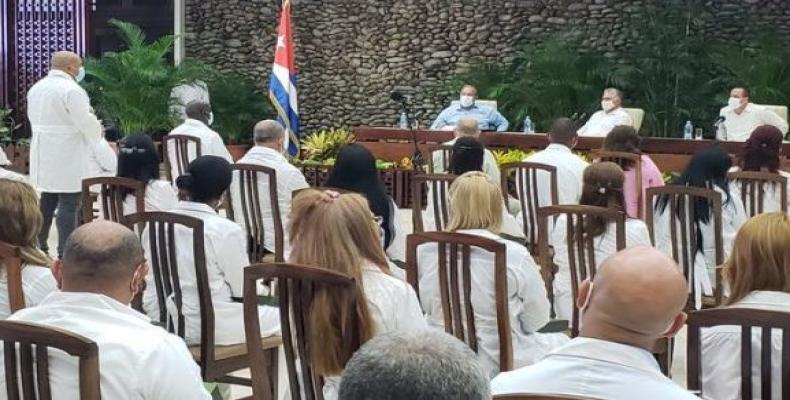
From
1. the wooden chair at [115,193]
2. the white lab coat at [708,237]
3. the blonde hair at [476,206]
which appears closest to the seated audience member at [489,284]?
the blonde hair at [476,206]

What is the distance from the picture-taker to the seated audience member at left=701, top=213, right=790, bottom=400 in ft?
8.43

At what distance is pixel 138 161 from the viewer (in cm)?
523

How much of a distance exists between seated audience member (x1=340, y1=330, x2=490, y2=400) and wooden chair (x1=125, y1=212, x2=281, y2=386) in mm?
2277

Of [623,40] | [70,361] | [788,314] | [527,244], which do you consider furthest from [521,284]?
[623,40]

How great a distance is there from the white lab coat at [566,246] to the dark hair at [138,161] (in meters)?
1.97

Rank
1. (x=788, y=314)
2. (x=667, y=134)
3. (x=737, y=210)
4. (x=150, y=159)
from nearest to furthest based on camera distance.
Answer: (x=788, y=314), (x=737, y=210), (x=150, y=159), (x=667, y=134)

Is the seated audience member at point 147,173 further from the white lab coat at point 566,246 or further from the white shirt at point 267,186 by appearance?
the white lab coat at point 566,246

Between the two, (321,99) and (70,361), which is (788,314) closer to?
(70,361)

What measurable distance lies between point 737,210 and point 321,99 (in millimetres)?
9411

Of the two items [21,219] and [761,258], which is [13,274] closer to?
[21,219]

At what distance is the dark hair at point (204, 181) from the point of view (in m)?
3.97

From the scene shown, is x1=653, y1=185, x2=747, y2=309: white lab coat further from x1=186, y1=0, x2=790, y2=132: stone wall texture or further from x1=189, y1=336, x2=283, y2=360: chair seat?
x1=186, y1=0, x2=790, y2=132: stone wall texture

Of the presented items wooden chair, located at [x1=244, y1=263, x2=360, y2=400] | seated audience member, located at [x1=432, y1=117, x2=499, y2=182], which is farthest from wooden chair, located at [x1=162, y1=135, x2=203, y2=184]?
wooden chair, located at [x1=244, y1=263, x2=360, y2=400]

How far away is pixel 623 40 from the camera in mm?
12734
